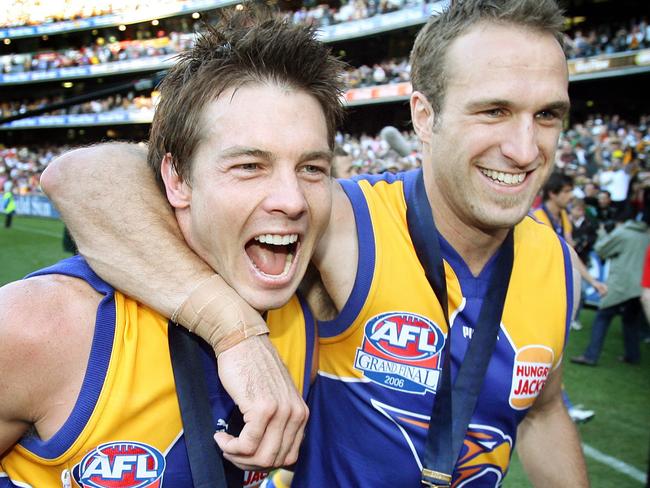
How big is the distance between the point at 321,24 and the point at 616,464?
152 inches

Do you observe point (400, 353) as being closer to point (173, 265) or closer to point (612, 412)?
point (173, 265)

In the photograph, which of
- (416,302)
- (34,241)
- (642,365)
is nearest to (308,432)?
(416,302)

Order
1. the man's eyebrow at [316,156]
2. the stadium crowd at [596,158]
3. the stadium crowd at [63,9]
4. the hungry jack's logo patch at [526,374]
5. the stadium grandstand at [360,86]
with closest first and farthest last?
the man's eyebrow at [316,156], the hungry jack's logo patch at [526,374], the stadium grandstand at [360,86], the stadium crowd at [596,158], the stadium crowd at [63,9]

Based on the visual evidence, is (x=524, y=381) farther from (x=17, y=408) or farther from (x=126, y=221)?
(x=17, y=408)

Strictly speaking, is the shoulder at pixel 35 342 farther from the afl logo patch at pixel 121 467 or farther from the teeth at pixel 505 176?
the teeth at pixel 505 176

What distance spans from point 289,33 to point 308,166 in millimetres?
389

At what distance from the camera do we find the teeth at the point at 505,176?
190 centimetres

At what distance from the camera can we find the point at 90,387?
1438mm

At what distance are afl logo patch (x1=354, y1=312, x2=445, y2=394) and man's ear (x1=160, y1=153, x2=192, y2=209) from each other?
674 millimetres

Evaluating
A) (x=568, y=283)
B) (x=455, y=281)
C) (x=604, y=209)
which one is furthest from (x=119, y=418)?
(x=604, y=209)

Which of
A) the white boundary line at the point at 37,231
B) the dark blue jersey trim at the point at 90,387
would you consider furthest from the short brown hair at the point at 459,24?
the white boundary line at the point at 37,231

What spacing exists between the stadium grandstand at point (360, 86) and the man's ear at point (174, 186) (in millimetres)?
369

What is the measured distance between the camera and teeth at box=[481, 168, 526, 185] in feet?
6.23

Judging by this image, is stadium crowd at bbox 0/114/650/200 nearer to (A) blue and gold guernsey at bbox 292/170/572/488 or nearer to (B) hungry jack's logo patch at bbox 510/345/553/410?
(A) blue and gold guernsey at bbox 292/170/572/488
